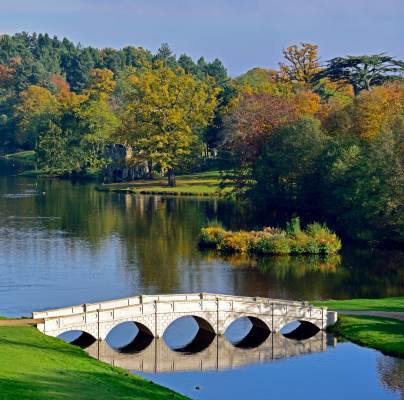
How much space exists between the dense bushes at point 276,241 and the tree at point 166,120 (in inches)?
2323

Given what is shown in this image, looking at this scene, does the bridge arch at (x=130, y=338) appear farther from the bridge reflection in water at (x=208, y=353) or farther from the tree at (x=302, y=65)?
the tree at (x=302, y=65)

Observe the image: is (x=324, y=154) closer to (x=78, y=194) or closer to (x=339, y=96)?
(x=78, y=194)

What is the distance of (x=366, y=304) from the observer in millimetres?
70938

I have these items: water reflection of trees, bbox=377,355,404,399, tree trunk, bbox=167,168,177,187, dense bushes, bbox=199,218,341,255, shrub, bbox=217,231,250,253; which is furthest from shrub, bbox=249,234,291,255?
tree trunk, bbox=167,168,177,187

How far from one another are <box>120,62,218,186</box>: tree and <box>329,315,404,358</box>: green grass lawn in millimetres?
96760

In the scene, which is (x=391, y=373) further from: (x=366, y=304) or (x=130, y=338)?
(x=130, y=338)

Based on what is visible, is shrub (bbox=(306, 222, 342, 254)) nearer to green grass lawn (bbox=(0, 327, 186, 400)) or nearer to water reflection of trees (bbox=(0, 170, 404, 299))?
water reflection of trees (bbox=(0, 170, 404, 299))

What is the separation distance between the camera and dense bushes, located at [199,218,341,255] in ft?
318

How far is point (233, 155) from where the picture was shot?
13850cm

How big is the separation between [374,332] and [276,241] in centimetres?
3635

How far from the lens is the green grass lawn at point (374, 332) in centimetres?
5879

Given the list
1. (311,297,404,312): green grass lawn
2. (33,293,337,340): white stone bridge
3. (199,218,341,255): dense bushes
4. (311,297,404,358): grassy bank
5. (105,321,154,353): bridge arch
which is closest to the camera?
(33,293,337,340): white stone bridge

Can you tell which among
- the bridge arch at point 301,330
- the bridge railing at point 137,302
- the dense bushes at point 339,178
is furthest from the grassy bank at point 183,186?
the bridge railing at point 137,302

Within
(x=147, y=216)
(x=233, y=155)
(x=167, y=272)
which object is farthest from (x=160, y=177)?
(x=167, y=272)
